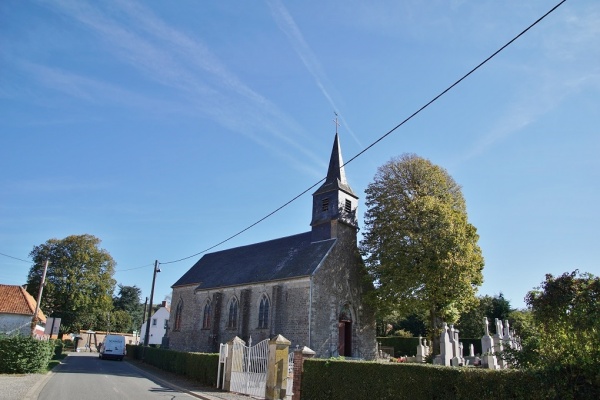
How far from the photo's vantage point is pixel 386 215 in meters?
27.9

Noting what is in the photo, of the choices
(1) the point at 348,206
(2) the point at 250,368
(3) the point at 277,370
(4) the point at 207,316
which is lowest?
(2) the point at 250,368

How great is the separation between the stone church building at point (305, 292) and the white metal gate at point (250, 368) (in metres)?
8.17

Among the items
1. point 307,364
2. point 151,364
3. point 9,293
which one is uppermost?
point 9,293

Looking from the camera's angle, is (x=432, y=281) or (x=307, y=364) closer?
(x=307, y=364)

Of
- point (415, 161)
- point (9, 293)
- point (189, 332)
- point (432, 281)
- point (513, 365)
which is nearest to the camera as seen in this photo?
point (513, 365)

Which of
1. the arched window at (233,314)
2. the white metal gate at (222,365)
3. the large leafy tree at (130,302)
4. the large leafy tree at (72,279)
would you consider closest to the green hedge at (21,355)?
the white metal gate at (222,365)

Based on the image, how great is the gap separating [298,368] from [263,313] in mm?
14779

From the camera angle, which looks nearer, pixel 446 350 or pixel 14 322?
pixel 446 350

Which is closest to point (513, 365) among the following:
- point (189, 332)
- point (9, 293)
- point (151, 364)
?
point (151, 364)

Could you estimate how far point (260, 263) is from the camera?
32031 mm

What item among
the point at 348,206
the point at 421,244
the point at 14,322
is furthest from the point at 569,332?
the point at 14,322

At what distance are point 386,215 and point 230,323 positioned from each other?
1414 cm

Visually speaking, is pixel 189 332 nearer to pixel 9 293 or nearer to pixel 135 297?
pixel 9 293

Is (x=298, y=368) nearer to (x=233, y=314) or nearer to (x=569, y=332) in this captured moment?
(x=569, y=332)
